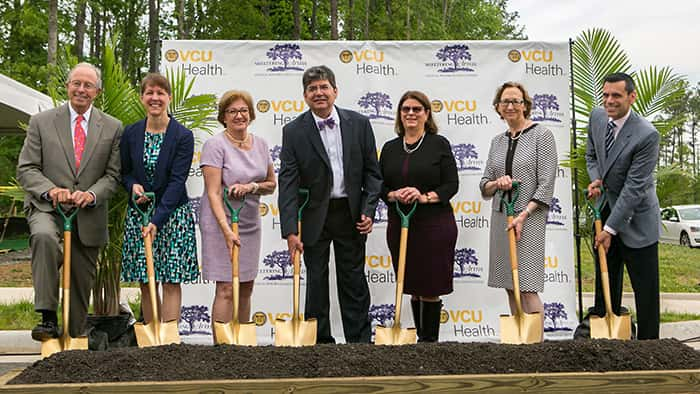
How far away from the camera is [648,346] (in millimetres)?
3543

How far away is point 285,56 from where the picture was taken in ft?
20.6

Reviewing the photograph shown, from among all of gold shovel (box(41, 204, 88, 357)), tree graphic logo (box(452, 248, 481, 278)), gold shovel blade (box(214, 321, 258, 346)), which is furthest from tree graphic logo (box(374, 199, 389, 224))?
gold shovel (box(41, 204, 88, 357))

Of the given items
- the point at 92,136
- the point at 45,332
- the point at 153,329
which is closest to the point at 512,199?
the point at 153,329

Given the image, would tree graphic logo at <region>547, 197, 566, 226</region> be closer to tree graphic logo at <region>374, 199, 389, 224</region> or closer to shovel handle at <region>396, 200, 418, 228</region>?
tree graphic logo at <region>374, 199, 389, 224</region>

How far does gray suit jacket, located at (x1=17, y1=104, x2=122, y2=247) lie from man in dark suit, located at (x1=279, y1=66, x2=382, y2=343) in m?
1.18

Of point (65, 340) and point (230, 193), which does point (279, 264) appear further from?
point (65, 340)

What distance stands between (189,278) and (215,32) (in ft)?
60.4

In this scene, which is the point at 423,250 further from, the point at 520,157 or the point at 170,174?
the point at 170,174

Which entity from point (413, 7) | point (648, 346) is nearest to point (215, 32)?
point (413, 7)

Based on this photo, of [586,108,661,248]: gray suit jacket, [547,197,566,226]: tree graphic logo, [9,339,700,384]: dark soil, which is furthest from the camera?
[547,197,566,226]: tree graphic logo

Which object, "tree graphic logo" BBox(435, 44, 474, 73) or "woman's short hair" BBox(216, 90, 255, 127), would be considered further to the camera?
"tree graphic logo" BBox(435, 44, 474, 73)

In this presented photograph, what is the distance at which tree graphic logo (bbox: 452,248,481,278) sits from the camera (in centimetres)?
622

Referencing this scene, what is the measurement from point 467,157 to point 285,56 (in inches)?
72.2

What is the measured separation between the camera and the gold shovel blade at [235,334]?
4.25 m
